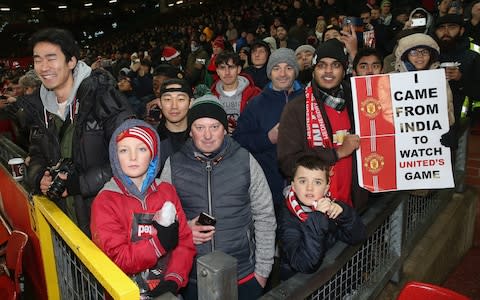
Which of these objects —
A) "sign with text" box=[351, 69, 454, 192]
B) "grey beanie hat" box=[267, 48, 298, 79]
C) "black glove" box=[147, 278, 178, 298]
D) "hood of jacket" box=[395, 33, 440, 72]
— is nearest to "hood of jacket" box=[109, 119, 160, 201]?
"black glove" box=[147, 278, 178, 298]

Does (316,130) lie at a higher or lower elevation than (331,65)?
lower

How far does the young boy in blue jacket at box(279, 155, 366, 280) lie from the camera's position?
2070mm

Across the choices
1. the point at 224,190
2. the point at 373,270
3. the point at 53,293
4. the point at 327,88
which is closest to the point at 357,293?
the point at 373,270

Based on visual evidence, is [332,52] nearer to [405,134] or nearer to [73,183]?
[405,134]

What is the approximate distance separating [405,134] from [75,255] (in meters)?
2.38

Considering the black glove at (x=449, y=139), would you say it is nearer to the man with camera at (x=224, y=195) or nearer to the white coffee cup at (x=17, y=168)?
the man with camera at (x=224, y=195)

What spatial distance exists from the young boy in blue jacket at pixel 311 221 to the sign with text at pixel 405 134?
2.36ft

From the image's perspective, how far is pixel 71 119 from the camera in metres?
2.53

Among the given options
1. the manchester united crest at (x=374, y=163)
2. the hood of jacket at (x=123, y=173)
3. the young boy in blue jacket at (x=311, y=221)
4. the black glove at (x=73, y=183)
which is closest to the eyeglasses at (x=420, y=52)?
the manchester united crest at (x=374, y=163)

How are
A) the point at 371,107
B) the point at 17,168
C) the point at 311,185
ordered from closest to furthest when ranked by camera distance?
the point at 311,185
the point at 371,107
the point at 17,168

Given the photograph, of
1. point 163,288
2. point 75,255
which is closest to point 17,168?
point 75,255

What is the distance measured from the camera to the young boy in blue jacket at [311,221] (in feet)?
6.79

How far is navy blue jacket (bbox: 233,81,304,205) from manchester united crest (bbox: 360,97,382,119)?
0.79 m

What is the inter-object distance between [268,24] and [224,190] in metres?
11.9
